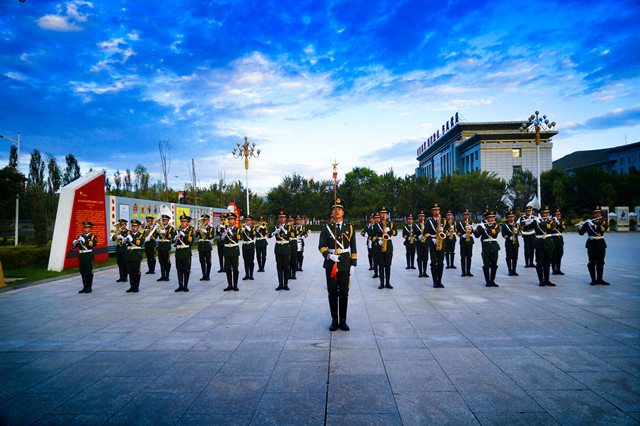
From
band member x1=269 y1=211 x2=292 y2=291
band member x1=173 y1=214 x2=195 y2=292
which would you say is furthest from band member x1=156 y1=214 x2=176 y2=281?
band member x1=269 y1=211 x2=292 y2=291

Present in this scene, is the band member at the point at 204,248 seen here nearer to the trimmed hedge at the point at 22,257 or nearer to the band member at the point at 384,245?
the band member at the point at 384,245

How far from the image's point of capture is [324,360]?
15.0 feet

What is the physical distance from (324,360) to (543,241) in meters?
8.08

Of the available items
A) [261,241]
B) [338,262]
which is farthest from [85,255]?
[338,262]

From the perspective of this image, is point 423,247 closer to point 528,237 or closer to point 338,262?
point 528,237

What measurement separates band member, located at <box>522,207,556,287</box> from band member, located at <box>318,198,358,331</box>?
21.3ft

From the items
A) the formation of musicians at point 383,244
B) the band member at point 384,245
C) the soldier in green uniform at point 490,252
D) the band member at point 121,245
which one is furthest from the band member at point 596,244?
the band member at point 121,245

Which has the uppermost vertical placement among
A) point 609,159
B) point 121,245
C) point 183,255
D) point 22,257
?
point 609,159

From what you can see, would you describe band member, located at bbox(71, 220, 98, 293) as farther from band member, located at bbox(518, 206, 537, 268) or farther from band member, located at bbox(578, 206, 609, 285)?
band member, located at bbox(578, 206, 609, 285)

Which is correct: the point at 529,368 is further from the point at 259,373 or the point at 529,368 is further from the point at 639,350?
the point at 259,373


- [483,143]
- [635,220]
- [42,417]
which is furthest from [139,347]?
[483,143]

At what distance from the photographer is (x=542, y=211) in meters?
10.7

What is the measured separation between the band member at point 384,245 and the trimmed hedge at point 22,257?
13.9 metres

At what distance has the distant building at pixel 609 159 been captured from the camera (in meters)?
67.1
